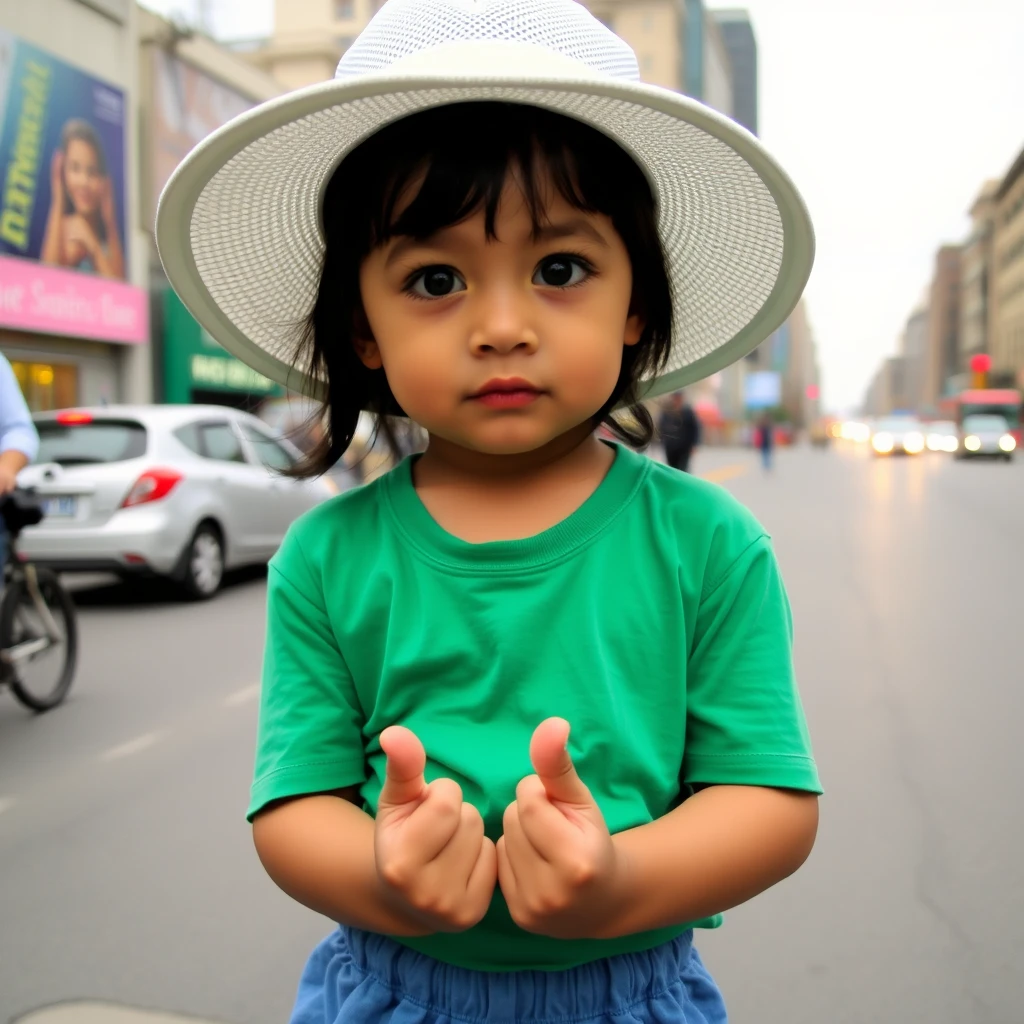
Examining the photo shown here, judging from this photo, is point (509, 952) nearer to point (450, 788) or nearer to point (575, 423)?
point (450, 788)

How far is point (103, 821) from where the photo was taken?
13.1ft

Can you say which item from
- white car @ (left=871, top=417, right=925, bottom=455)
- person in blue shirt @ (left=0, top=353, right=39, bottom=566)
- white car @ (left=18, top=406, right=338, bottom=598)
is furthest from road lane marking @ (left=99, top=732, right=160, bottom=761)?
white car @ (left=871, top=417, right=925, bottom=455)

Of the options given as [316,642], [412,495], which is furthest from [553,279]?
[316,642]

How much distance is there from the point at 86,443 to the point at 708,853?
8.44 meters

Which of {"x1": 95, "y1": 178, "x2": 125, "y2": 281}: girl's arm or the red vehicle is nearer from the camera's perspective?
{"x1": 95, "y1": 178, "x2": 125, "y2": 281}: girl's arm

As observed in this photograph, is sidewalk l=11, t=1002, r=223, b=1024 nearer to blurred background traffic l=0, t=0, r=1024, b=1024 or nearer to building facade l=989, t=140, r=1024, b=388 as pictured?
blurred background traffic l=0, t=0, r=1024, b=1024

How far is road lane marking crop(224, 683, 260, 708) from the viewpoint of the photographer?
222 inches

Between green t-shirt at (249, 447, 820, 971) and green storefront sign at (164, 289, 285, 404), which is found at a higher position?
green storefront sign at (164, 289, 285, 404)

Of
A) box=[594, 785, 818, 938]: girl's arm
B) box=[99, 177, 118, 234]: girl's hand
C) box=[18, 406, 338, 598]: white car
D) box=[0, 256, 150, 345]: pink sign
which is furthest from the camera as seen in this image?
box=[99, 177, 118, 234]: girl's hand

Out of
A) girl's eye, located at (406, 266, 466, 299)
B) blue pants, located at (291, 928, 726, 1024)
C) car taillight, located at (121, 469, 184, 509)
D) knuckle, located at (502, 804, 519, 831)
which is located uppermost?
girl's eye, located at (406, 266, 466, 299)

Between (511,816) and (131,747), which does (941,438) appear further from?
(511,816)

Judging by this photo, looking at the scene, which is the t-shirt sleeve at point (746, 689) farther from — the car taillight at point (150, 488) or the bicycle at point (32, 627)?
the car taillight at point (150, 488)

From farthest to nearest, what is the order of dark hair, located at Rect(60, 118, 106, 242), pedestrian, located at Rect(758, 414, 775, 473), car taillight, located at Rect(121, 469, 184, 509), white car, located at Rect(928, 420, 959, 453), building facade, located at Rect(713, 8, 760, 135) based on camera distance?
building facade, located at Rect(713, 8, 760, 135) → white car, located at Rect(928, 420, 959, 453) → pedestrian, located at Rect(758, 414, 775, 473) → dark hair, located at Rect(60, 118, 106, 242) → car taillight, located at Rect(121, 469, 184, 509)

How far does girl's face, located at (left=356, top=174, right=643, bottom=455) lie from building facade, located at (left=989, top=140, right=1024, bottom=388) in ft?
291
